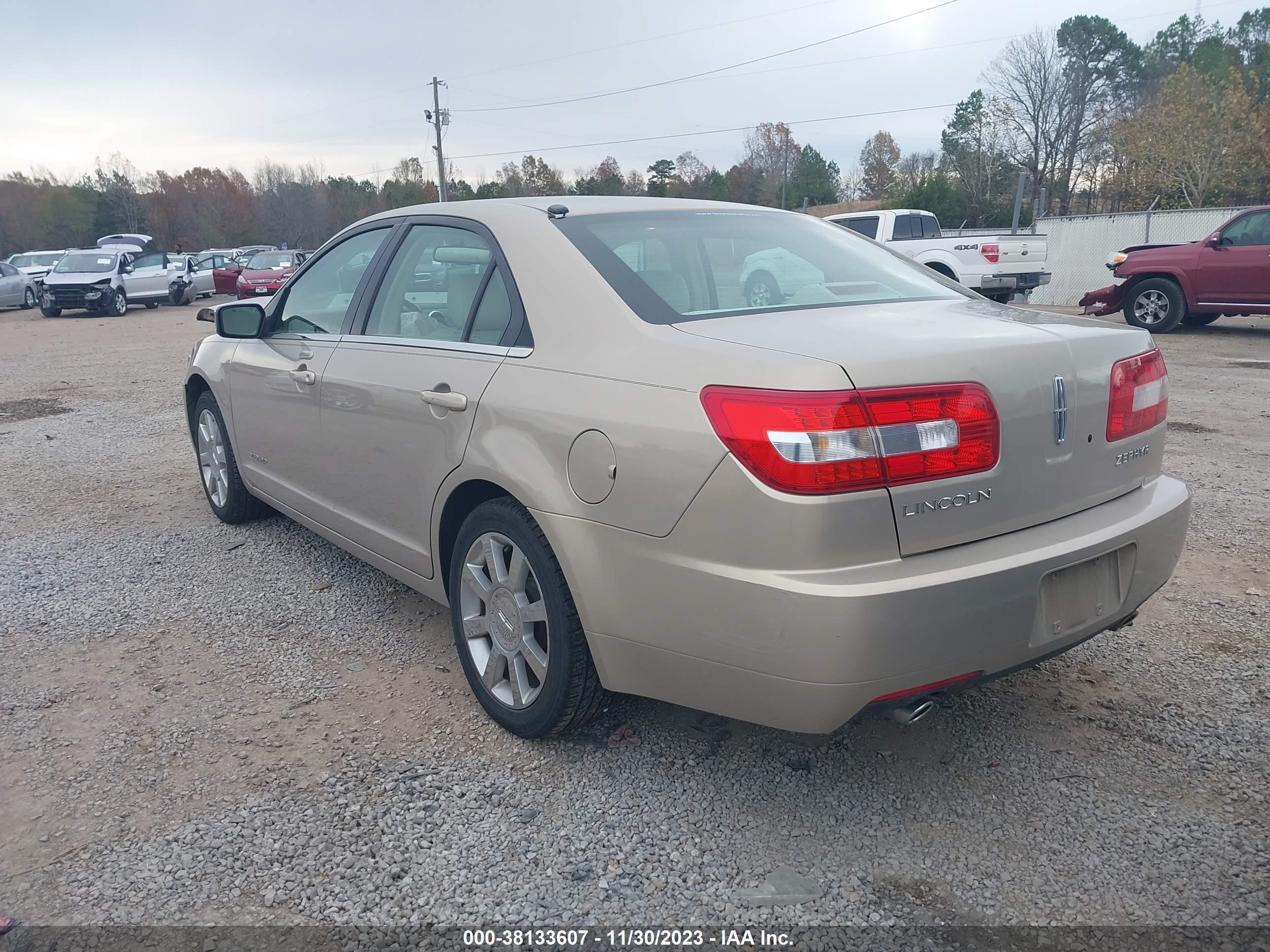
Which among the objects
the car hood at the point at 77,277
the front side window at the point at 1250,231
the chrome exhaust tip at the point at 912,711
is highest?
the front side window at the point at 1250,231

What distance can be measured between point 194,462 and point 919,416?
6.05 metres

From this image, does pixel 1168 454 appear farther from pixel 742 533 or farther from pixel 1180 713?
pixel 742 533

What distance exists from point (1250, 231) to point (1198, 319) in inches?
86.7

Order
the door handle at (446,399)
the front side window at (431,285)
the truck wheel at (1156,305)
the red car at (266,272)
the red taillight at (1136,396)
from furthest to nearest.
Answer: the red car at (266,272), the truck wheel at (1156,305), the front side window at (431,285), the door handle at (446,399), the red taillight at (1136,396)

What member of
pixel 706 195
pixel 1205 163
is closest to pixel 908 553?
pixel 1205 163

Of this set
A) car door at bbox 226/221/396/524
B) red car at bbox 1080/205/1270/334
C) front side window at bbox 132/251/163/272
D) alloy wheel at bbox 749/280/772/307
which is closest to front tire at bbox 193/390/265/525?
car door at bbox 226/221/396/524

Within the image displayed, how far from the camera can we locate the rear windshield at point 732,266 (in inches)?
108

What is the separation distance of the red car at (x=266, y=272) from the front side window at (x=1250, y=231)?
2005 centimetres

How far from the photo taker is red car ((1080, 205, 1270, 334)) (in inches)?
483

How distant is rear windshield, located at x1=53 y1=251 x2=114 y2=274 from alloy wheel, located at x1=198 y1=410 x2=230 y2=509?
21.9 metres

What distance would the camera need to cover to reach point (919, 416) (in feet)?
7.06

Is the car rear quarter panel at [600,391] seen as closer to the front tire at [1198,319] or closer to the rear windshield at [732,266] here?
the rear windshield at [732,266]

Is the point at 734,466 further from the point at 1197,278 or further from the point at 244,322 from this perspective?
the point at 1197,278

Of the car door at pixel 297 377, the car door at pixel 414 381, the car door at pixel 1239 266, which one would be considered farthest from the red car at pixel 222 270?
the car door at pixel 414 381
